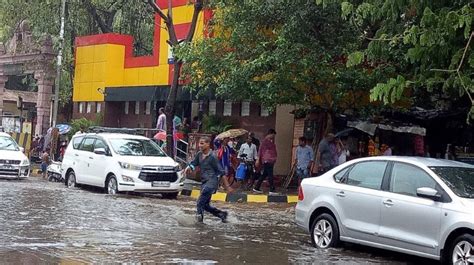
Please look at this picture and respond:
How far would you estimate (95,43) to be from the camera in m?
32.7

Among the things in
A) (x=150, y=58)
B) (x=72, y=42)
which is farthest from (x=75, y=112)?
(x=150, y=58)

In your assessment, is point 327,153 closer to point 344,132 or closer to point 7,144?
point 344,132

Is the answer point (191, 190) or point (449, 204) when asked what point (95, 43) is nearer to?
point (191, 190)

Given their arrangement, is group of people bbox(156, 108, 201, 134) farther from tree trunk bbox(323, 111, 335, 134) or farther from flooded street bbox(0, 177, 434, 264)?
flooded street bbox(0, 177, 434, 264)

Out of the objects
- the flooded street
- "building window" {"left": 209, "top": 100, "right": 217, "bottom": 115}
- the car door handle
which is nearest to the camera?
the flooded street

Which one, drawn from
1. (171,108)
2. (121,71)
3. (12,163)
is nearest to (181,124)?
(171,108)

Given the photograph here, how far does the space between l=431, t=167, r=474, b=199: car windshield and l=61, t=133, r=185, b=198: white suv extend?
9992 millimetres

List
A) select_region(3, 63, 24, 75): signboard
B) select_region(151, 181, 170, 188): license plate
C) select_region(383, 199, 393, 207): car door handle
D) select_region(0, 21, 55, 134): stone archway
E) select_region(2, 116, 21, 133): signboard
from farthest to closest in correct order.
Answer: select_region(2, 116, 21, 133): signboard < select_region(3, 63, 24, 75): signboard < select_region(0, 21, 55, 134): stone archway < select_region(151, 181, 170, 188): license plate < select_region(383, 199, 393, 207): car door handle

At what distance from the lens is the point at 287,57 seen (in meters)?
17.6

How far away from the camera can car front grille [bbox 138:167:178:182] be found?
60.3ft

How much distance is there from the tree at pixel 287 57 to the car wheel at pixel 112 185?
3768 mm

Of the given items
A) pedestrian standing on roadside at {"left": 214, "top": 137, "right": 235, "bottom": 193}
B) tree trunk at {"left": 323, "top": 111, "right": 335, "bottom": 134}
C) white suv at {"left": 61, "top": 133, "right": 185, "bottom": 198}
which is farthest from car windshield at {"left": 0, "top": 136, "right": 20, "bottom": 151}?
tree trunk at {"left": 323, "top": 111, "right": 335, "bottom": 134}

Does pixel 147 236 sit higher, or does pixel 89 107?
pixel 89 107

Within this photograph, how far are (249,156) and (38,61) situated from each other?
1738 cm
